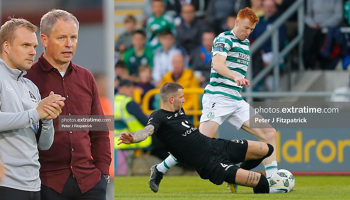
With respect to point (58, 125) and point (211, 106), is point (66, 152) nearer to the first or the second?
point (58, 125)

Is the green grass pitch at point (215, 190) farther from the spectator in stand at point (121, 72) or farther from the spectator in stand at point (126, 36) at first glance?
the spectator in stand at point (126, 36)

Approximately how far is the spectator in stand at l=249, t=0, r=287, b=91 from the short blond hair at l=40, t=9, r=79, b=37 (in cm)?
869

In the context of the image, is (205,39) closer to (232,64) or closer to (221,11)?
(221,11)

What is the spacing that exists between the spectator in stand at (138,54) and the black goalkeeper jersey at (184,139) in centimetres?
637

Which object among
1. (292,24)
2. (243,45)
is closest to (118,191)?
(243,45)

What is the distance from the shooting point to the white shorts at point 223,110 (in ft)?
23.3

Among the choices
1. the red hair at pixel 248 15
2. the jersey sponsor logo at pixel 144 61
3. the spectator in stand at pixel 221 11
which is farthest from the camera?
the jersey sponsor logo at pixel 144 61

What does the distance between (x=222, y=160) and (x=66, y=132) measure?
307 cm

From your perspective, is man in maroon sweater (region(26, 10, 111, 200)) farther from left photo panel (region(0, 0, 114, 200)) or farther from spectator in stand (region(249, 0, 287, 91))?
spectator in stand (region(249, 0, 287, 91))

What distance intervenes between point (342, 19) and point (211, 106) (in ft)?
20.4

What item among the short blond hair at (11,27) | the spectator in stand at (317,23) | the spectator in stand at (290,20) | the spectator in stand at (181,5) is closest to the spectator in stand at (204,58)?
the spectator in stand at (181,5)

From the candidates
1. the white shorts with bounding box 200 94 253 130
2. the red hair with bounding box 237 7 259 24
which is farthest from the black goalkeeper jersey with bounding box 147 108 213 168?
A: the red hair with bounding box 237 7 259 24

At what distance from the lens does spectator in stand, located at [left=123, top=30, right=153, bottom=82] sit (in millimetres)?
12812

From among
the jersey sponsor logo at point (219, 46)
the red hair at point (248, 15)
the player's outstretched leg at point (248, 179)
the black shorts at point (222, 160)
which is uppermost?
the red hair at point (248, 15)
